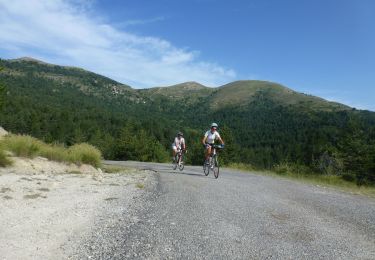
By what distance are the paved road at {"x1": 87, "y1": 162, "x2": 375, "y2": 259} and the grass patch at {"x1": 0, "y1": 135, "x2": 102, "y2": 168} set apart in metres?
7.90

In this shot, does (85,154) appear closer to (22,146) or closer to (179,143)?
(22,146)

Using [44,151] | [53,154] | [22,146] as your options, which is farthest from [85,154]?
[22,146]

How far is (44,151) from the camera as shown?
683 inches

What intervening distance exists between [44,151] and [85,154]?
2.57 meters

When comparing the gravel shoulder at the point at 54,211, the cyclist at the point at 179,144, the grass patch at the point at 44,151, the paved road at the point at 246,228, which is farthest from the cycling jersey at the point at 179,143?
the paved road at the point at 246,228

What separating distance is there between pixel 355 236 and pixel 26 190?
25.8 feet

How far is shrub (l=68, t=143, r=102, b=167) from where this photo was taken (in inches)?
742

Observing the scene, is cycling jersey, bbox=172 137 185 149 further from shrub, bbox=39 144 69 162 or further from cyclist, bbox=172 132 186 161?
shrub, bbox=39 144 69 162

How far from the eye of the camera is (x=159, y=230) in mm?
6727

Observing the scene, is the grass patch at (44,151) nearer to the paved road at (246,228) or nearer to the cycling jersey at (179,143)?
the cycling jersey at (179,143)

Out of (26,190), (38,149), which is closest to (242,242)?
(26,190)

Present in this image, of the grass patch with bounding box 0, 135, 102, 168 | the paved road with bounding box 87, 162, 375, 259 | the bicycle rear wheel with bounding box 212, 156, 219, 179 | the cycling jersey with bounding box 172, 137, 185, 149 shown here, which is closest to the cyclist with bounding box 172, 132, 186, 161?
the cycling jersey with bounding box 172, 137, 185, 149

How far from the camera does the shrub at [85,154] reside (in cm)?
1885

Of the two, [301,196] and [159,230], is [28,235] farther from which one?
[301,196]
